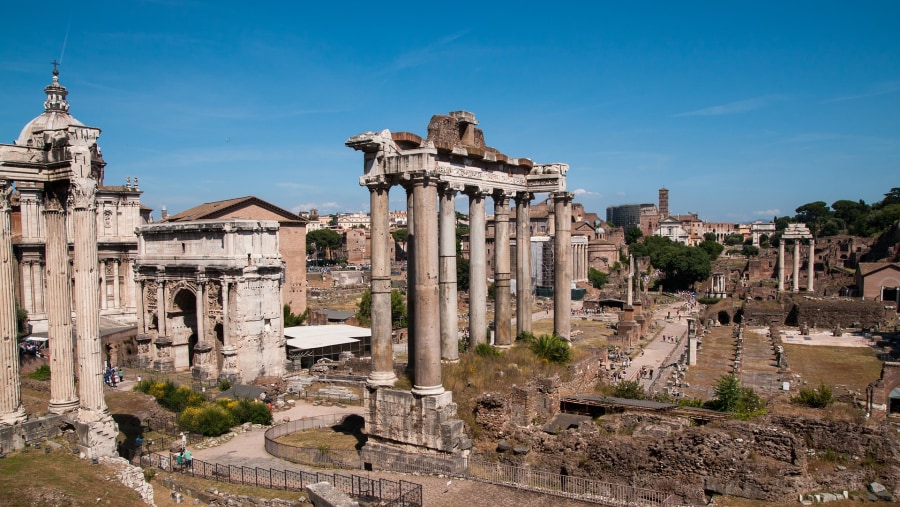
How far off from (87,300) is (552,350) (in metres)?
12.5

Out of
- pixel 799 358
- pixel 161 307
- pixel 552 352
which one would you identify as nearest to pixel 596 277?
pixel 799 358

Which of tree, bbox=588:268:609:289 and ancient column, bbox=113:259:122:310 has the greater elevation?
ancient column, bbox=113:259:122:310

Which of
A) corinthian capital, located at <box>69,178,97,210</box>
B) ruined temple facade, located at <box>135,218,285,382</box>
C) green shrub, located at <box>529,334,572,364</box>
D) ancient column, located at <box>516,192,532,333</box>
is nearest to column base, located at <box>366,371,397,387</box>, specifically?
green shrub, located at <box>529,334,572,364</box>

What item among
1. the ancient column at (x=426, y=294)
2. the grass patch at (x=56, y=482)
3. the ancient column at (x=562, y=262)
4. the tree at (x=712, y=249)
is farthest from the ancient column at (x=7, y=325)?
the tree at (x=712, y=249)

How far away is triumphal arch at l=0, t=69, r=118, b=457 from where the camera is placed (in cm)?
1570

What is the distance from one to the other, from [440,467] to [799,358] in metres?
35.8

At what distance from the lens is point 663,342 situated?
169 feet

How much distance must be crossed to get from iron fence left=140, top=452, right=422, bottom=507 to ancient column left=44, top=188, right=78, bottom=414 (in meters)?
2.88

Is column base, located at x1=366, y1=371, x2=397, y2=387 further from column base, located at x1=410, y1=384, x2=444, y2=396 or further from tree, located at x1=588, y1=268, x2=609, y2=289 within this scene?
tree, located at x1=588, y1=268, x2=609, y2=289

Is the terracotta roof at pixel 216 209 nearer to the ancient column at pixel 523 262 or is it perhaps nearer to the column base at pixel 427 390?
the ancient column at pixel 523 262

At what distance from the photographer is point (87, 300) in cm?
1600

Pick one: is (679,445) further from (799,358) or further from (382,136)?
(799,358)

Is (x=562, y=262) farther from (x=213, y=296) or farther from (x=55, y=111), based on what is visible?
(x=55, y=111)

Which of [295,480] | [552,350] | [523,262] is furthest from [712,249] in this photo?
[295,480]
